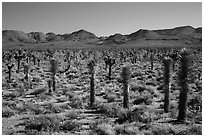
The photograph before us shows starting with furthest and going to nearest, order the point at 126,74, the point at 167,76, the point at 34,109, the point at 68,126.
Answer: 1. the point at 126,74
2. the point at 34,109
3. the point at 167,76
4. the point at 68,126

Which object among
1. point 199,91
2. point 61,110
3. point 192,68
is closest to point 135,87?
point 199,91

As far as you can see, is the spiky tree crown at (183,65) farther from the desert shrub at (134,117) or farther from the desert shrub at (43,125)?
the desert shrub at (43,125)

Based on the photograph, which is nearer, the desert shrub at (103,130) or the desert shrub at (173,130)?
the desert shrub at (103,130)

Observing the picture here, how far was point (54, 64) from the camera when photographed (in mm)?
27484

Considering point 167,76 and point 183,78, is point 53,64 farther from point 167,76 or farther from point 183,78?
point 183,78

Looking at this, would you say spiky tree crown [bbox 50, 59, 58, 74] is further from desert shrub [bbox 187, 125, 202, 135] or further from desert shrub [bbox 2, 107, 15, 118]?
desert shrub [bbox 187, 125, 202, 135]

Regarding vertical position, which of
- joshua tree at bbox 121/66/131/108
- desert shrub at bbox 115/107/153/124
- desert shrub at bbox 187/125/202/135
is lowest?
desert shrub at bbox 187/125/202/135

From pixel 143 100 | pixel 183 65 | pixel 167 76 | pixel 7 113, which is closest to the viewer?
pixel 183 65

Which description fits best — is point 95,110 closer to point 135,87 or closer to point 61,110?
point 61,110

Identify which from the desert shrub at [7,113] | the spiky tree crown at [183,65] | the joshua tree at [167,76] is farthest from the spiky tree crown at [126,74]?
the desert shrub at [7,113]

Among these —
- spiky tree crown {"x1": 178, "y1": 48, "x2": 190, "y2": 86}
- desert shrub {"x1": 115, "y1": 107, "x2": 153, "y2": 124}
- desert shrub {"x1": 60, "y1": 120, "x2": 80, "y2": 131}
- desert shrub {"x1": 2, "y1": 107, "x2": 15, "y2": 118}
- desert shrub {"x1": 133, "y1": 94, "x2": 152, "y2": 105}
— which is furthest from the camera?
desert shrub {"x1": 133, "y1": 94, "x2": 152, "y2": 105}

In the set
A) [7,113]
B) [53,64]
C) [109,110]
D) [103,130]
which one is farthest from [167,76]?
[53,64]

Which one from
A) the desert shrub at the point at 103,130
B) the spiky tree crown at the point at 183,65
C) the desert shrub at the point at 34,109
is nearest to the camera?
the desert shrub at the point at 103,130

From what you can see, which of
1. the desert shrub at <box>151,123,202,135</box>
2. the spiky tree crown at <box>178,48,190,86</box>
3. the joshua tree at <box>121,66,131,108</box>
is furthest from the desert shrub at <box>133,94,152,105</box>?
the desert shrub at <box>151,123,202,135</box>
